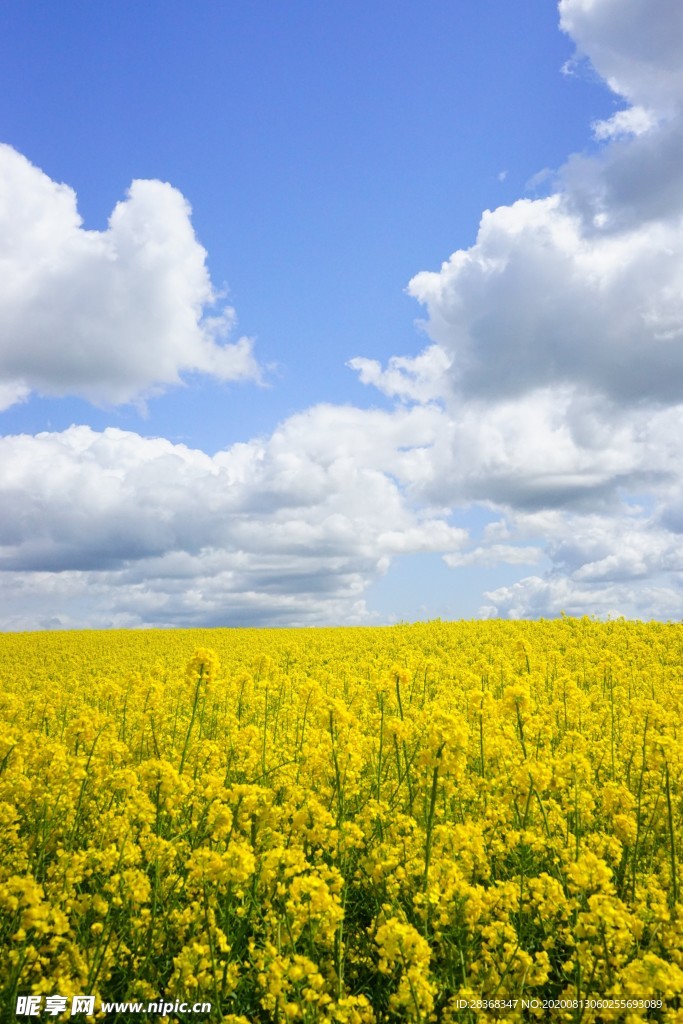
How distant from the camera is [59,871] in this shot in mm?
4824

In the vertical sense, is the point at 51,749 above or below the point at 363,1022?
above

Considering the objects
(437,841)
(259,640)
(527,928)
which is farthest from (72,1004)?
(259,640)

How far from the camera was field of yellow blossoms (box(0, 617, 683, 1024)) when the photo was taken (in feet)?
11.8

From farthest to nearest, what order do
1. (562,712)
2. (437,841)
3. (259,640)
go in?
(259,640) → (562,712) → (437,841)

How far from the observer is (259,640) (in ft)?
94.2

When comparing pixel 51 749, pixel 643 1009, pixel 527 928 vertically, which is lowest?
pixel 527 928

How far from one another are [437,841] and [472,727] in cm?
319

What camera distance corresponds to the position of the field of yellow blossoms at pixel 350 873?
3586mm

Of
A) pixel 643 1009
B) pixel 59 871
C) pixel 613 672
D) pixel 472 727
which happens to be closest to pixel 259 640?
pixel 613 672

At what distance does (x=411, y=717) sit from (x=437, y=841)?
11.0 feet

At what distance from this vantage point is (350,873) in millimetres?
5062

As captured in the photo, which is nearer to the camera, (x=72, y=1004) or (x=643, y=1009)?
(x=643, y=1009)

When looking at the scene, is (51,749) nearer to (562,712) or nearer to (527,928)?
(527,928)

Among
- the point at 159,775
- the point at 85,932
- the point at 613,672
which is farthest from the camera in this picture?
the point at 613,672
